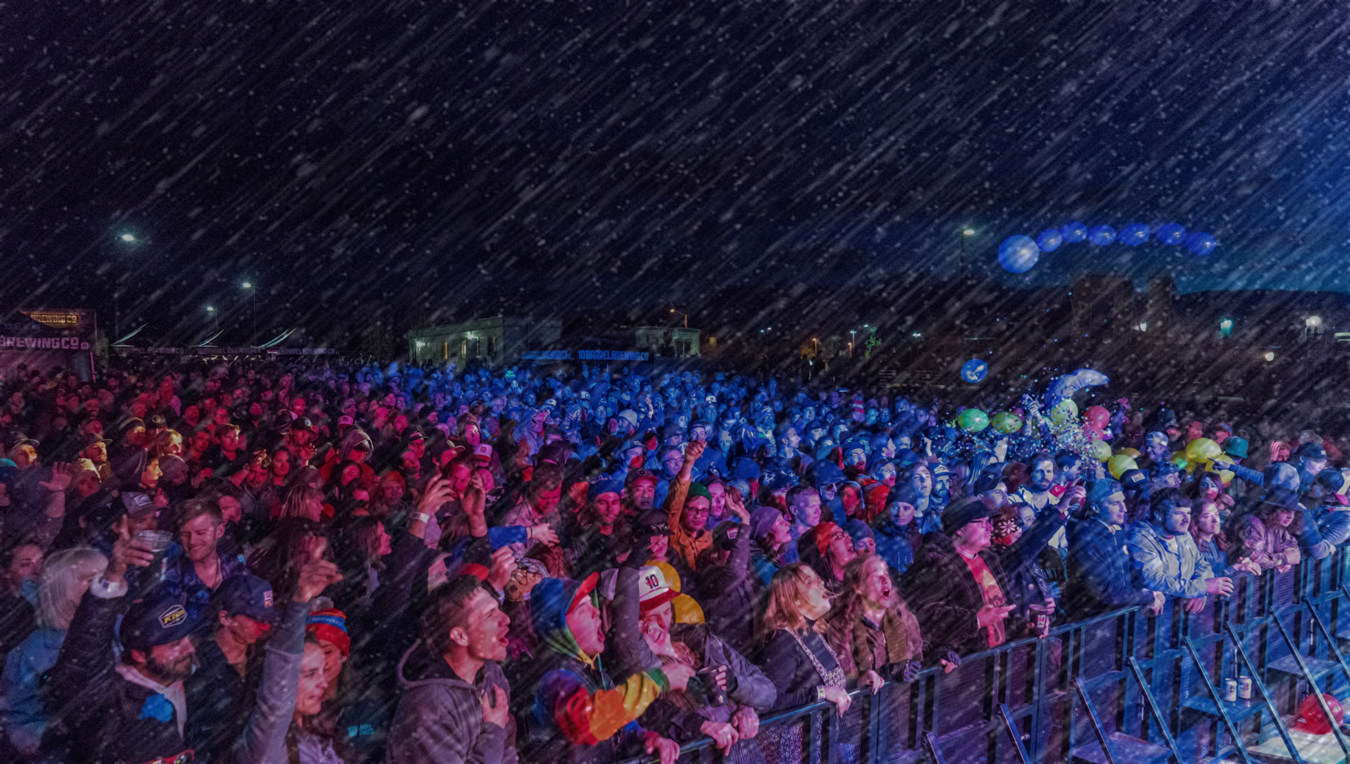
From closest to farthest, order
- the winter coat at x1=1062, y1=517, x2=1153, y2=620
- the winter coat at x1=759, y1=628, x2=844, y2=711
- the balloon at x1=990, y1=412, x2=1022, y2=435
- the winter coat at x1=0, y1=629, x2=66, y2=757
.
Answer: the winter coat at x1=0, y1=629, x2=66, y2=757 → the winter coat at x1=759, y1=628, x2=844, y2=711 → the winter coat at x1=1062, y1=517, x2=1153, y2=620 → the balloon at x1=990, y1=412, x2=1022, y2=435

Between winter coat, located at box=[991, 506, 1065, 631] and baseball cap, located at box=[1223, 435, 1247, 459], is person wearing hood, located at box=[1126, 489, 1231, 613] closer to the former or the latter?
winter coat, located at box=[991, 506, 1065, 631]

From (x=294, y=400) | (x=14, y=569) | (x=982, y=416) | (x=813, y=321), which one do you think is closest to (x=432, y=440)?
(x=14, y=569)

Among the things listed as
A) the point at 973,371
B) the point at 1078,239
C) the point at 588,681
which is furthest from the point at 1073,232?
the point at 588,681

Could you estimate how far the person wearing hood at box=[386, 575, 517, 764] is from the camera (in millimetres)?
2693

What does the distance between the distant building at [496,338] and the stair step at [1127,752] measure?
123 ft

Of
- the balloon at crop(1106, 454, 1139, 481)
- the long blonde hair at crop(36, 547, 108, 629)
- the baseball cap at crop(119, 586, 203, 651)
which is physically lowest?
the baseball cap at crop(119, 586, 203, 651)

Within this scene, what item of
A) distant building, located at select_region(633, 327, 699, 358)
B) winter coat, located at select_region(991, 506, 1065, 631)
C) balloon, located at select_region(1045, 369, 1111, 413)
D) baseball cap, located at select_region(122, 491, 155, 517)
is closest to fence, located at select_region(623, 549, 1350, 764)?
winter coat, located at select_region(991, 506, 1065, 631)

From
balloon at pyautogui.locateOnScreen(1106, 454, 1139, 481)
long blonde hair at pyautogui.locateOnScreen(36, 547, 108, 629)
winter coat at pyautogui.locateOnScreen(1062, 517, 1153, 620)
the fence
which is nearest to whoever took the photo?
long blonde hair at pyautogui.locateOnScreen(36, 547, 108, 629)

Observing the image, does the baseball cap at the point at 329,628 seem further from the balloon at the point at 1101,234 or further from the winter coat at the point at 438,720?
the balloon at the point at 1101,234

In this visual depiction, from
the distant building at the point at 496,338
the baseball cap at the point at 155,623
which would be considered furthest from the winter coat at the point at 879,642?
the distant building at the point at 496,338

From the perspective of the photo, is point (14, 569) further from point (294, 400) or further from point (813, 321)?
point (813, 321)

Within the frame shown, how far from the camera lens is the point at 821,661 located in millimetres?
3693

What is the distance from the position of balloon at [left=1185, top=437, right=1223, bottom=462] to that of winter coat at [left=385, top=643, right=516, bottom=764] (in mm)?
10085

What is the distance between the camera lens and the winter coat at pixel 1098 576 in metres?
5.15
